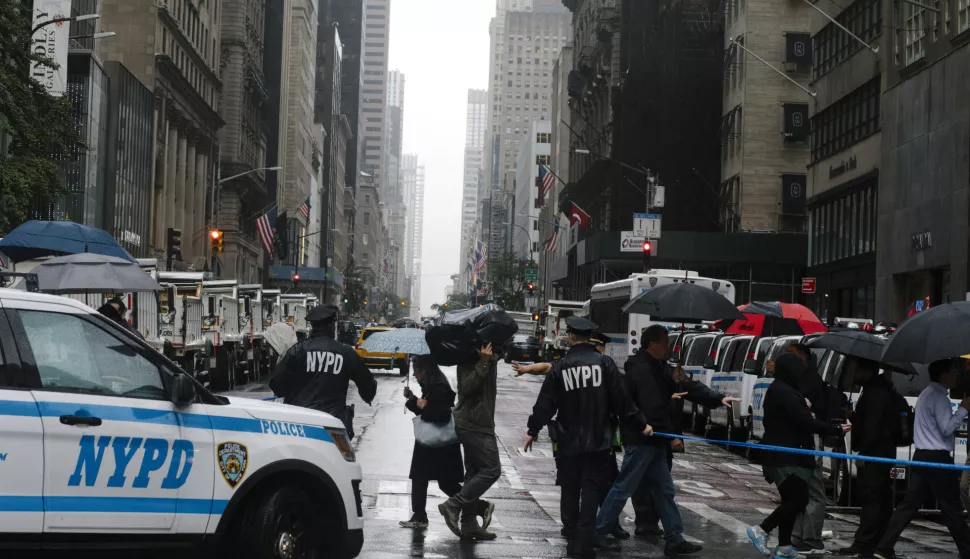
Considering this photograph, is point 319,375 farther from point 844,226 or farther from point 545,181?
point 545,181

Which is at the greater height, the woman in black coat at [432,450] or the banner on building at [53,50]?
the banner on building at [53,50]

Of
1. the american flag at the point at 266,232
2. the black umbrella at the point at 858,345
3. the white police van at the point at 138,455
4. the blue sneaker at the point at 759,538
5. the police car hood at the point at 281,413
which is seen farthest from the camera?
the american flag at the point at 266,232

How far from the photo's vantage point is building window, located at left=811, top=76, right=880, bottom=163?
41781mm

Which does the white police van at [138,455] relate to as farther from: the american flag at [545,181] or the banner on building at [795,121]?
the american flag at [545,181]

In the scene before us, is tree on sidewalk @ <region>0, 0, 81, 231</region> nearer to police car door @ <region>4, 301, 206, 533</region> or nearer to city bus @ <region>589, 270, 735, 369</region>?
city bus @ <region>589, 270, 735, 369</region>

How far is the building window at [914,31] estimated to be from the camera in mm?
37031

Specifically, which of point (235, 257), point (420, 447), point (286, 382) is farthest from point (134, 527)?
point (235, 257)

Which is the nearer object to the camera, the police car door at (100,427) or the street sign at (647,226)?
the police car door at (100,427)

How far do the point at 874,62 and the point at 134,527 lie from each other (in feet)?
124

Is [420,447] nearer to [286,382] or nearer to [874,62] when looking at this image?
[286,382]

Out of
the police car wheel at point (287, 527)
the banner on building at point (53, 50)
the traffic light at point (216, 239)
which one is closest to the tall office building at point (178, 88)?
the traffic light at point (216, 239)

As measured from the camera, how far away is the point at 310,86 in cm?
13975

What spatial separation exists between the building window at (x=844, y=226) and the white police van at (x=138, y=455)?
36.2m

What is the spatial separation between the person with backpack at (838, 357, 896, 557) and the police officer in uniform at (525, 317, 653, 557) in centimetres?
216
